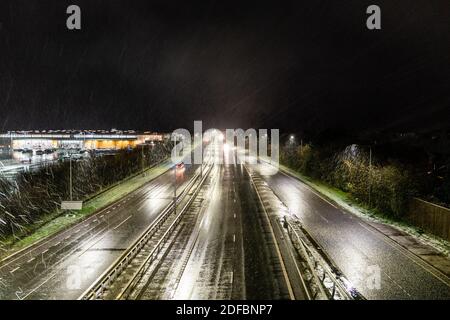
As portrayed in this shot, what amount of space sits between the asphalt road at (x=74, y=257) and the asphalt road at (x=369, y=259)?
11359 millimetres

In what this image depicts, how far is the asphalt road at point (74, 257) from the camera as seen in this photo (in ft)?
49.4

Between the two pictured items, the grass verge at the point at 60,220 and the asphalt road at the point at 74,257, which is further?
the grass verge at the point at 60,220

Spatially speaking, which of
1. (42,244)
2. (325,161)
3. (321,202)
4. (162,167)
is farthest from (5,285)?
(162,167)

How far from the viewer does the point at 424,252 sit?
19297mm

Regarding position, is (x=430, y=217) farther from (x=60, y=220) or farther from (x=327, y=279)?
(x=60, y=220)

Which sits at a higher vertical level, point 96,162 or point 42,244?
point 96,162

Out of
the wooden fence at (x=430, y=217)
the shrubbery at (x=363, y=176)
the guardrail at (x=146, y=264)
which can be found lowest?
the guardrail at (x=146, y=264)

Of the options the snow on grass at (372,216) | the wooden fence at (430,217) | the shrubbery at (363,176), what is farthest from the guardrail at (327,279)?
the shrubbery at (363,176)

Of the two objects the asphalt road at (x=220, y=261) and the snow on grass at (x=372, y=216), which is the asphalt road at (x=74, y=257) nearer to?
the asphalt road at (x=220, y=261)

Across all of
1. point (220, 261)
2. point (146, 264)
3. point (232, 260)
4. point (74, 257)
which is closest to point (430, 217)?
point (232, 260)

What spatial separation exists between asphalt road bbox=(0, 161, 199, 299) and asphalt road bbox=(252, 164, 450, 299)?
1136cm

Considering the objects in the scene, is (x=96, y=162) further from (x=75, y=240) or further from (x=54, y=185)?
(x=75, y=240)

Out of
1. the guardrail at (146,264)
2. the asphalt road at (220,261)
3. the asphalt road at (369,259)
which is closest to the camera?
the guardrail at (146,264)
